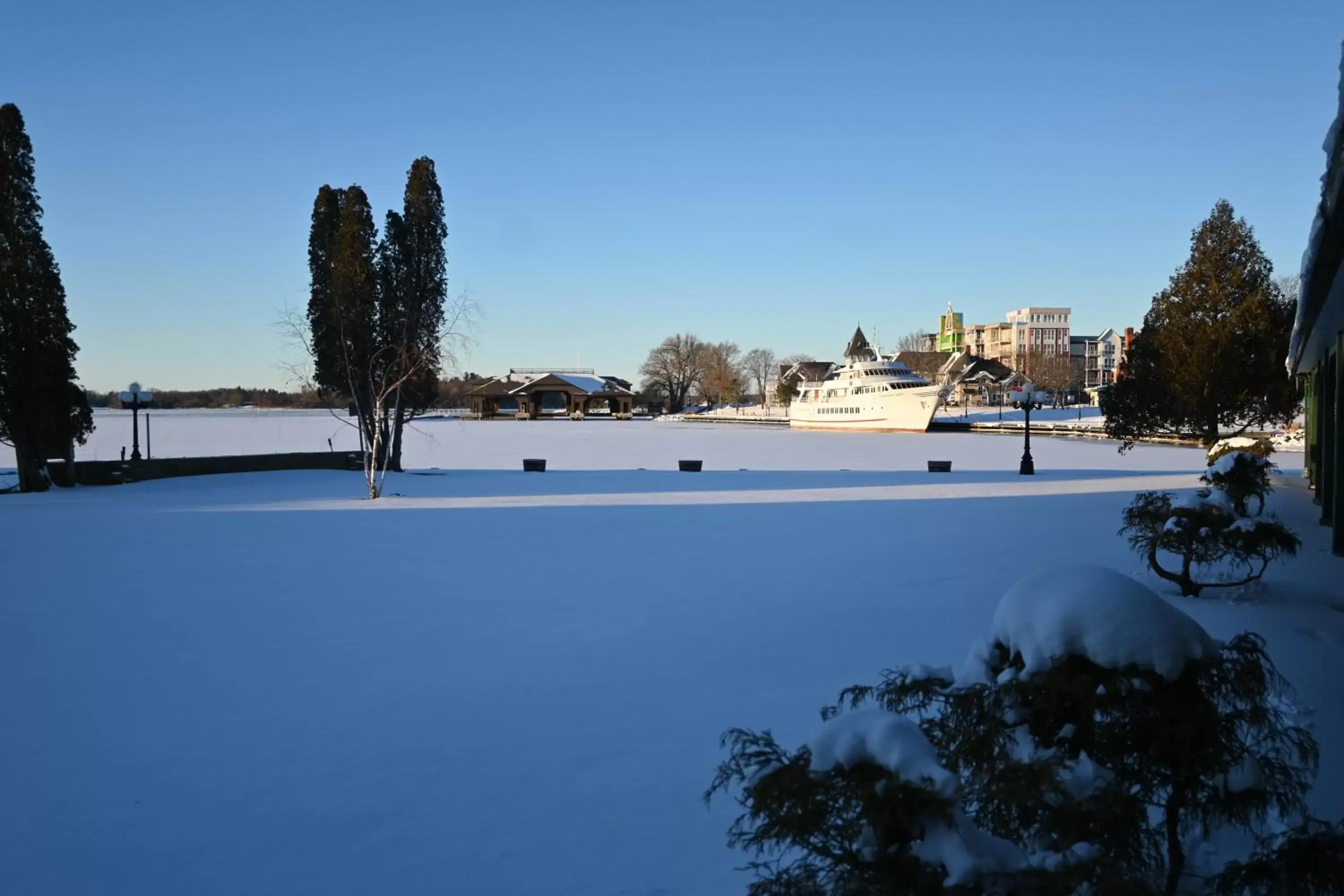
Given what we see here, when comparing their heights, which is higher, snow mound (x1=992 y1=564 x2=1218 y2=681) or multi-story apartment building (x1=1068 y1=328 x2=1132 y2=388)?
multi-story apartment building (x1=1068 y1=328 x2=1132 y2=388)

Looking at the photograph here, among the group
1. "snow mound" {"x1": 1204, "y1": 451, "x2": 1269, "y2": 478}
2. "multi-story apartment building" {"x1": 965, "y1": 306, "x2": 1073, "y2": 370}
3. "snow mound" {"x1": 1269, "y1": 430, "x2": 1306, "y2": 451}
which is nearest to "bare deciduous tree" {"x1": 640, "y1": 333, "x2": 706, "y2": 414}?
"multi-story apartment building" {"x1": 965, "y1": 306, "x2": 1073, "y2": 370}

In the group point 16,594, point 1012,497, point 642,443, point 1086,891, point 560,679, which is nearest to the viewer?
point 1086,891

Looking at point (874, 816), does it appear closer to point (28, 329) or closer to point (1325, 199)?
point (1325, 199)

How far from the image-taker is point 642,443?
2090 inches

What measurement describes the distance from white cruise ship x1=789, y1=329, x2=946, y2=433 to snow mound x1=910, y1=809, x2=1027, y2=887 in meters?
64.6

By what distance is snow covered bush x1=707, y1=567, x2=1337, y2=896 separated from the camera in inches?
102

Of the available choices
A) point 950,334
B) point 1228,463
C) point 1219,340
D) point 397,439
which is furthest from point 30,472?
point 950,334

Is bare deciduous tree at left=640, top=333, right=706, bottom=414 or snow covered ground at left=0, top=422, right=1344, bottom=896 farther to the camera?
bare deciduous tree at left=640, top=333, right=706, bottom=414

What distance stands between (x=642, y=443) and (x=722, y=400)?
10314cm

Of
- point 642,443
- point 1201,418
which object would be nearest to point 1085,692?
point 1201,418

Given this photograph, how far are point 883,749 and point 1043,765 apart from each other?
23.0 inches

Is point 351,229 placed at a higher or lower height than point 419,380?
higher

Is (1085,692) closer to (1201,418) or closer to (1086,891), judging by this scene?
Result: (1086,891)

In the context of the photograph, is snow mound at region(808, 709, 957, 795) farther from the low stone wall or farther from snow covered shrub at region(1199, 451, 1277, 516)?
the low stone wall
